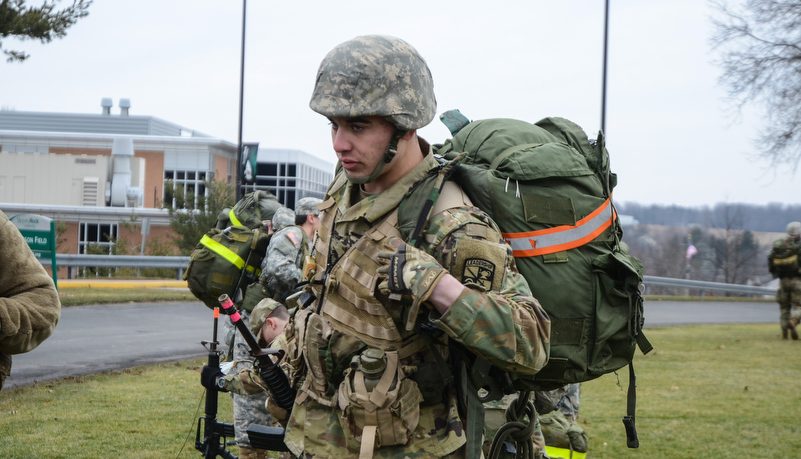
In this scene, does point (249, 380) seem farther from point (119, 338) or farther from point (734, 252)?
point (734, 252)

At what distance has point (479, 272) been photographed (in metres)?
2.48

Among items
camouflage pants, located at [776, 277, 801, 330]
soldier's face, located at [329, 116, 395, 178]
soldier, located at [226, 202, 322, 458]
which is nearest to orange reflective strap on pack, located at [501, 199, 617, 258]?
soldier's face, located at [329, 116, 395, 178]

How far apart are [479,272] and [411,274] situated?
0.90ft

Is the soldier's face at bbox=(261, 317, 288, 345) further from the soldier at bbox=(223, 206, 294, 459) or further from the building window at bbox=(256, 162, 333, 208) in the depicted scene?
the building window at bbox=(256, 162, 333, 208)

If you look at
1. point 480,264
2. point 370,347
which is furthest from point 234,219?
point 480,264

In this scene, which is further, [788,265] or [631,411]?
[788,265]

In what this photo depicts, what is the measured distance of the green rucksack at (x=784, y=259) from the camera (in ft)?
47.4

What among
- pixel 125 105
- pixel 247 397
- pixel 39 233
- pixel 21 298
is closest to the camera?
pixel 21 298

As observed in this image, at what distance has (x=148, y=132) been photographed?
178 ft

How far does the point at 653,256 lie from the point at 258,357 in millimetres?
39464

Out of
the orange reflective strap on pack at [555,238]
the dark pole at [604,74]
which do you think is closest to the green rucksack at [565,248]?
the orange reflective strap on pack at [555,238]

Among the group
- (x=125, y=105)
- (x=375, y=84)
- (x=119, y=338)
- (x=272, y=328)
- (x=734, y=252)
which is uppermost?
(x=125, y=105)

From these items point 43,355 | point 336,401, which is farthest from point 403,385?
point 43,355

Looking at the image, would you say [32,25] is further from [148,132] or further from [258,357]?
[148,132]
